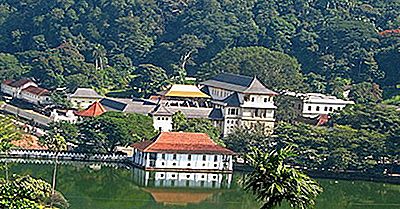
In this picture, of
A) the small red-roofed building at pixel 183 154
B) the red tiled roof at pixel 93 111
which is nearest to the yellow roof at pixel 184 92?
the red tiled roof at pixel 93 111

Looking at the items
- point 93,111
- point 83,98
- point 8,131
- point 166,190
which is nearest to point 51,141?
point 8,131

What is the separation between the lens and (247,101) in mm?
53125

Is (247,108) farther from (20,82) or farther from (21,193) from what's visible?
(21,193)

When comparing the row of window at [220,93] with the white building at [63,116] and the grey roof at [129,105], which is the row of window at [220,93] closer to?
the grey roof at [129,105]

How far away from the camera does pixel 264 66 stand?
199 feet

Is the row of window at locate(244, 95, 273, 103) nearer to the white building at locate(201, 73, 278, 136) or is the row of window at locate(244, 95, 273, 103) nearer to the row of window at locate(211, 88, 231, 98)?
the white building at locate(201, 73, 278, 136)

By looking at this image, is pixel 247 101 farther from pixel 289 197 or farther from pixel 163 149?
pixel 289 197

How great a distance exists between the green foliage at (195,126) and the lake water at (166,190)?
5.27m

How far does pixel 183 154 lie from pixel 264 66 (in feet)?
64.3

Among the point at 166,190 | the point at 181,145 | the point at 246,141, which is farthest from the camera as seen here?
the point at 246,141

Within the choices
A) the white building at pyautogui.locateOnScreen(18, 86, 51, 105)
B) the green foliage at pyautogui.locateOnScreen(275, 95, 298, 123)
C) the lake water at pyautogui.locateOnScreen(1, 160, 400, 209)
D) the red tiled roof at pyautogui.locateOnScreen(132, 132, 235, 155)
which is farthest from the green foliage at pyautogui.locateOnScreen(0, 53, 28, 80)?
the red tiled roof at pyautogui.locateOnScreen(132, 132, 235, 155)

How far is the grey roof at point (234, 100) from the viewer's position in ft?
174

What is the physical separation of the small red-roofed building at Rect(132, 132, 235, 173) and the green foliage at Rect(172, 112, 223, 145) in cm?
359

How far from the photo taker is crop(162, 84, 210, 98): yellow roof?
57.7 m
